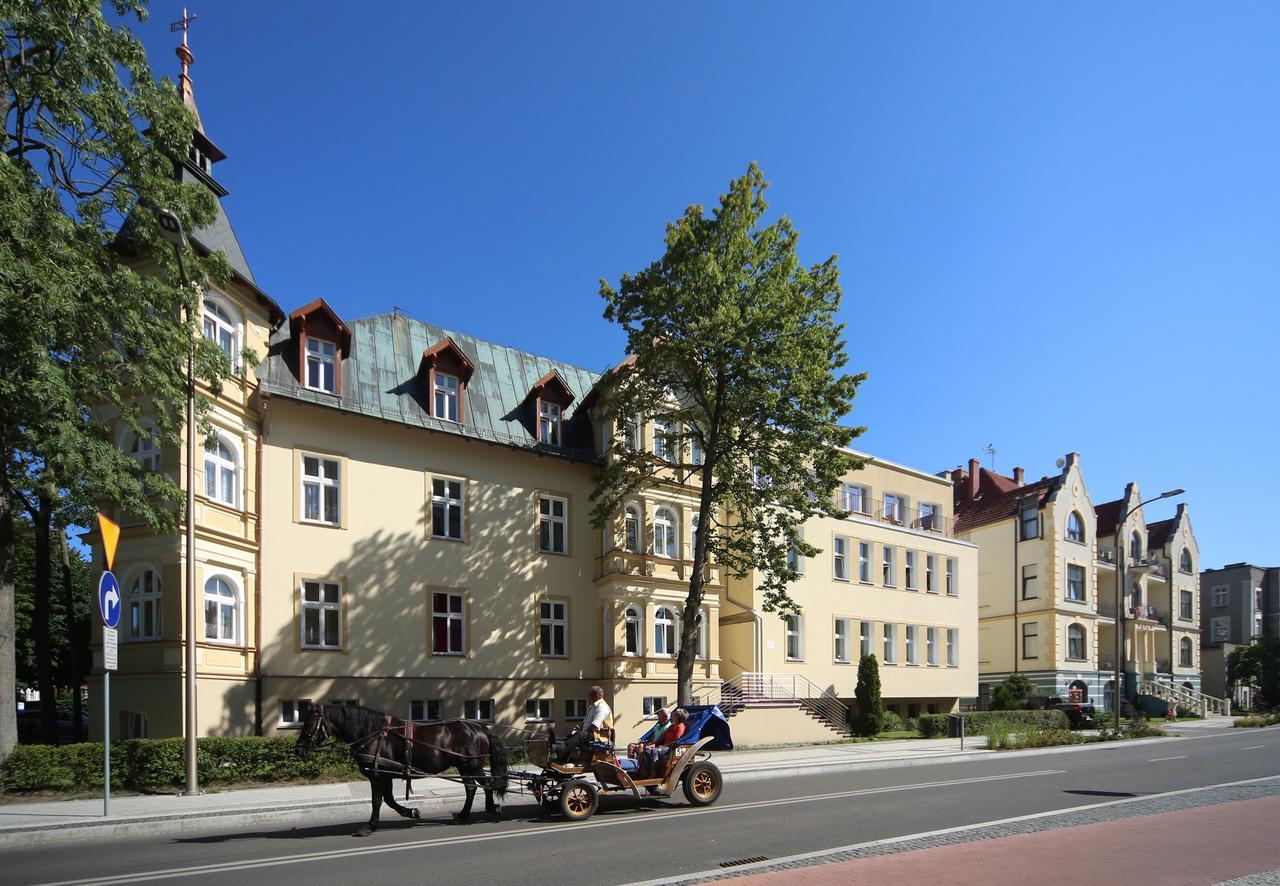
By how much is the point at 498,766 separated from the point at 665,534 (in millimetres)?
17764

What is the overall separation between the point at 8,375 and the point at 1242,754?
28531 mm

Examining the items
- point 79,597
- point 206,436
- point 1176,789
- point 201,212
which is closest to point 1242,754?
point 1176,789

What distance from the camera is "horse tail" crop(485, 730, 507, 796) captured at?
14.0 m

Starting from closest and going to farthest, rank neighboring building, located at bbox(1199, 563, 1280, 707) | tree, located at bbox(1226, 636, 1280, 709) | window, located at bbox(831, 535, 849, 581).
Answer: window, located at bbox(831, 535, 849, 581), tree, located at bbox(1226, 636, 1280, 709), neighboring building, located at bbox(1199, 563, 1280, 707)

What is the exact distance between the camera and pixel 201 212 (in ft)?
62.4

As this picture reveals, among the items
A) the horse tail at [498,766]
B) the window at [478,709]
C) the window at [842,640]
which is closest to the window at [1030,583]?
the window at [842,640]

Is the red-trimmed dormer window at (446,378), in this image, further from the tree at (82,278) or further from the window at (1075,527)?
the window at (1075,527)

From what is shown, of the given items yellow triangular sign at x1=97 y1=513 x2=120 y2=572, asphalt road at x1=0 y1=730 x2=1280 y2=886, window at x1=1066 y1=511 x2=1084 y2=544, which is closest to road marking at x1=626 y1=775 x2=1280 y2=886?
asphalt road at x1=0 y1=730 x2=1280 y2=886

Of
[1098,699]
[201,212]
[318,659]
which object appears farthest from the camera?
[1098,699]

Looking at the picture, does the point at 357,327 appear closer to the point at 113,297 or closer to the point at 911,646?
the point at 113,297

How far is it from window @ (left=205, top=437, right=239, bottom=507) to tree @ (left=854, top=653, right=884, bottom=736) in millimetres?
22750

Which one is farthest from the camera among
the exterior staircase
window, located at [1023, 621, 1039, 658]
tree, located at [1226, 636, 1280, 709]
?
tree, located at [1226, 636, 1280, 709]

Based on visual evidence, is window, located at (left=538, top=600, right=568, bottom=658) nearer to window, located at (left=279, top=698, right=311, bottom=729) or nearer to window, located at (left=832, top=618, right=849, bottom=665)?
window, located at (left=279, top=698, right=311, bottom=729)

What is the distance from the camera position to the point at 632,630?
3047 cm
